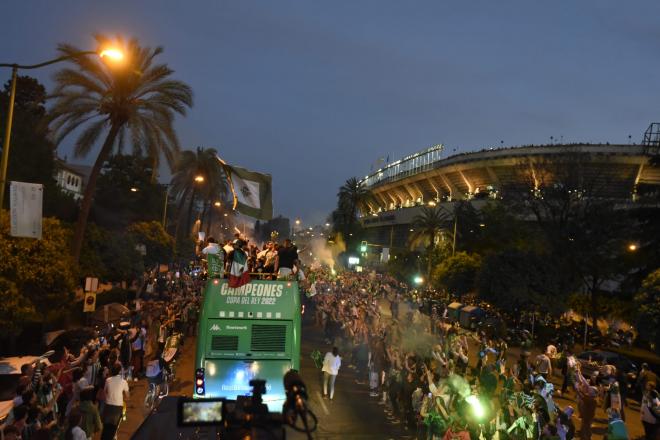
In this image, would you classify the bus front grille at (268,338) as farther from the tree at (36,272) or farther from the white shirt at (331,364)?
the tree at (36,272)

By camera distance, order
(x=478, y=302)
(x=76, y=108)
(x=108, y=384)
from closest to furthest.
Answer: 1. (x=108, y=384)
2. (x=76, y=108)
3. (x=478, y=302)

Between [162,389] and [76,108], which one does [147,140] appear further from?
[162,389]

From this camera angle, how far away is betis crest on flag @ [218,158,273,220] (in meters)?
14.3

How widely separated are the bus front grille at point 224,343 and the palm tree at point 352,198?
64433 millimetres

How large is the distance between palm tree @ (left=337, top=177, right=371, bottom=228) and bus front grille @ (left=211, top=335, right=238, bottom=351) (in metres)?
64.4

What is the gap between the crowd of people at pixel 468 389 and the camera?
9.71 metres

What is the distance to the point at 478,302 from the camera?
36906 mm

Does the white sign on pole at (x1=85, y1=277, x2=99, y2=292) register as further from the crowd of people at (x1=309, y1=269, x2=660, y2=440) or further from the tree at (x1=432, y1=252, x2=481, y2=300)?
the tree at (x1=432, y1=252, x2=481, y2=300)

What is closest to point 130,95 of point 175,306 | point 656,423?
point 175,306

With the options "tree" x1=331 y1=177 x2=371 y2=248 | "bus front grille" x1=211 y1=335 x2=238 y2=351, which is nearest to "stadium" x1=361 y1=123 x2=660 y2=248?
"tree" x1=331 y1=177 x2=371 y2=248

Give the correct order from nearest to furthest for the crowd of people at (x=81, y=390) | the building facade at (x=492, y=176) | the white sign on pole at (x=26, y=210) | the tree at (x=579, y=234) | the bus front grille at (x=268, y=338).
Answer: the crowd of people at (x=81, y=390) < the bus front grille at (x=268, y=338) < the white sign on pole at (x=26, y=210) < the tree at (x=579, y=234) < the building facade at (x=492, y=176)

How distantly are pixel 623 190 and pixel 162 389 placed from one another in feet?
206

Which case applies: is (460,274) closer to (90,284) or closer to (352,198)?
(90,284)

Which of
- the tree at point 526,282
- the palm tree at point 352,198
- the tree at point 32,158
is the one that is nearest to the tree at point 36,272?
the tree at point 32,158
